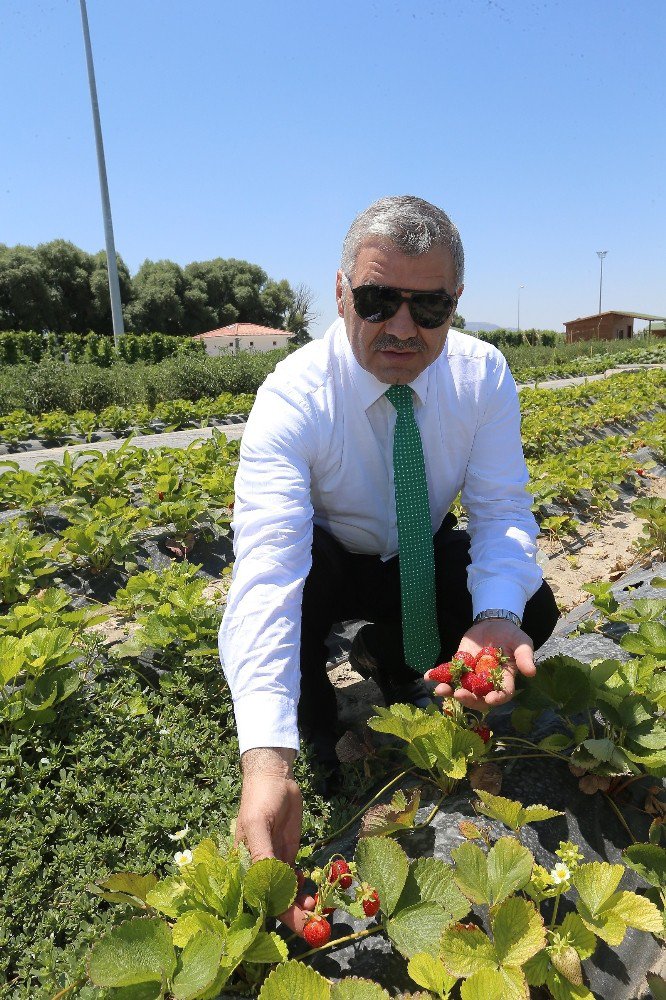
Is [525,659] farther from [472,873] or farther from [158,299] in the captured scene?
[158,299]

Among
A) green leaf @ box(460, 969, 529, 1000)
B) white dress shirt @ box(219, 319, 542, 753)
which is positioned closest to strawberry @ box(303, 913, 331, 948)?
green leaf @ box(460, 969, 529, 1000)

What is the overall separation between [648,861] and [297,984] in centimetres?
74

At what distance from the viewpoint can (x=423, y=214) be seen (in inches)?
67.4

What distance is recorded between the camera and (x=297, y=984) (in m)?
1.03

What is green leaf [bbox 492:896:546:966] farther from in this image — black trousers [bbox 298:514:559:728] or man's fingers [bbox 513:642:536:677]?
black trousers [bbox 298:514:559:728]

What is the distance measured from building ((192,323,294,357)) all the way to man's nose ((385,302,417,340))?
36.9m

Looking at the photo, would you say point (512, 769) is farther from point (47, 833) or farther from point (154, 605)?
point (154, 605)

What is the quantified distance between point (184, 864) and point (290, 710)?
34 centimetres

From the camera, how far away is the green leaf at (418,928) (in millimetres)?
1204

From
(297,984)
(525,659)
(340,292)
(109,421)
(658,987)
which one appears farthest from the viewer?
(109,421)

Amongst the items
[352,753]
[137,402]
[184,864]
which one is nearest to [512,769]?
[352,753]

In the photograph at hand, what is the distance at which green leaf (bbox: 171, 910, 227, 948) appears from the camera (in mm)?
1164

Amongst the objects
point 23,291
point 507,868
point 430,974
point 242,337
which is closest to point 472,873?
point 507,868

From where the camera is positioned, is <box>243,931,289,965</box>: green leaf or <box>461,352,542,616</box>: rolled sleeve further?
<box>461,352,542,616</box>: rolled sleeve
